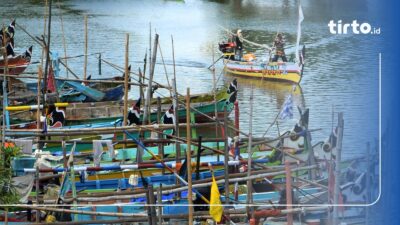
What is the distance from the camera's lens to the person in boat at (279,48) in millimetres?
4277

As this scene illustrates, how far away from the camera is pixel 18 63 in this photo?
21.3 ft

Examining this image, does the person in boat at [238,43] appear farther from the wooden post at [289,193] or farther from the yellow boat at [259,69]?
the wooden post at [289,193]

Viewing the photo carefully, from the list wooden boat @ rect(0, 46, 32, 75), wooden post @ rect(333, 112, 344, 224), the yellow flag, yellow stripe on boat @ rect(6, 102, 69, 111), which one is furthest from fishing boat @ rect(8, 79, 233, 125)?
wooden post @ rect(333, 112, 344, 224)

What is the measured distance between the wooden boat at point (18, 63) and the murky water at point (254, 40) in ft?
3.20

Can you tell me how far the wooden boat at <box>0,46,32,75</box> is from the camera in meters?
6.18

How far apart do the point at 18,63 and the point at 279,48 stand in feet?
8.66

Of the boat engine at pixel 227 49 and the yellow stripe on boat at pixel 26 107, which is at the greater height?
the boat engine at pixel 227 49

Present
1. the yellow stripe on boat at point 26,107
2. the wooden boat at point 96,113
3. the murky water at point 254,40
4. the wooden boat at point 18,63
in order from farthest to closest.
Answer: the yellow stripe on boat at point 26,107
the wooden boat at point 96,113
the wooden boat at point 18,63
the murky water at point 254,40

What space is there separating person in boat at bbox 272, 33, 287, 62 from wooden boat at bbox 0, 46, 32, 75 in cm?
185

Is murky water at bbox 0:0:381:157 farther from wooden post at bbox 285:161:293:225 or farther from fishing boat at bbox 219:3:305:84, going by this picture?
wooden post at bbox 285:161:293:225

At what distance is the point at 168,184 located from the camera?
5.39 m

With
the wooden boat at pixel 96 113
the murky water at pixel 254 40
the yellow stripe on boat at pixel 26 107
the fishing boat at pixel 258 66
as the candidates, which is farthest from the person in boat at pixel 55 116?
the fishing boat at pixel 258 66

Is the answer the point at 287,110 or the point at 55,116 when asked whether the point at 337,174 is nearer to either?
the point at 287,110

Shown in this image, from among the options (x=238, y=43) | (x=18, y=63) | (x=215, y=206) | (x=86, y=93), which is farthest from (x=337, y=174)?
(x=86, y=93)
